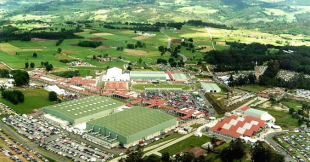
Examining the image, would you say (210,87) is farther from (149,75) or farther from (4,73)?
(4,73)

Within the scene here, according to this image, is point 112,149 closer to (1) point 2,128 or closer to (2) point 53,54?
(1) point 2,128

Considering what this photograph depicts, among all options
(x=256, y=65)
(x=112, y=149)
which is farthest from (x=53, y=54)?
(x=112, y=149)

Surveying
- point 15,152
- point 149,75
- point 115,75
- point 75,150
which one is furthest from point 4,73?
point 75,150

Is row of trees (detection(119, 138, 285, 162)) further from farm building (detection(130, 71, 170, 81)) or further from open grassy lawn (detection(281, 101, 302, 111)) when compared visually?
farm building (detection(130, 71, 170, 81))

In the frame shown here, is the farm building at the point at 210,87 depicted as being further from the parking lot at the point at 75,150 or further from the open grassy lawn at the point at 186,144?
the parking lot at the point at 75,150

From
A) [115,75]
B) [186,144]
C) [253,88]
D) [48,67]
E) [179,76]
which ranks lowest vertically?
[186,144]

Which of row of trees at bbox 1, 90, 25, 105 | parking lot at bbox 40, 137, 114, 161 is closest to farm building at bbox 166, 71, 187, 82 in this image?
row of trees at bbox 1, 90, 25, 105

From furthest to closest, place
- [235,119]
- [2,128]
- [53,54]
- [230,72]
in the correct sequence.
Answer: [53,54] < [230,72] < [235,119] < [2,128]
